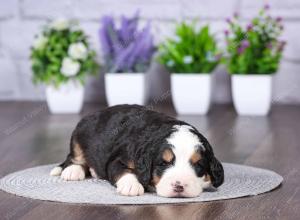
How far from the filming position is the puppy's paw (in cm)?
267

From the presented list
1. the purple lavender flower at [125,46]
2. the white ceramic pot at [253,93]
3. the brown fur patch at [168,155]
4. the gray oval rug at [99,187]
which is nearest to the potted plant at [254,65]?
the white ceramic pot at [253,93]

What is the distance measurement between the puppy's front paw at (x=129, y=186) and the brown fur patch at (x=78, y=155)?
1.11 ft

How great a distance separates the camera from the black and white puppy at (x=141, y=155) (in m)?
2.35

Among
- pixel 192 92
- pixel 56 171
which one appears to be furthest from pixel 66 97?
pixel 56 171

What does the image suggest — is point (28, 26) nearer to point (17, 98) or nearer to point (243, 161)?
point (17, 98)

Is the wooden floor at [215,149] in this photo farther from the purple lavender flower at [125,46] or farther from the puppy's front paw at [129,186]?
the purple lavender flower at [125,46]

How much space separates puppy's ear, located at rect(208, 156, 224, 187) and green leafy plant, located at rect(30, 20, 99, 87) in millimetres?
2393

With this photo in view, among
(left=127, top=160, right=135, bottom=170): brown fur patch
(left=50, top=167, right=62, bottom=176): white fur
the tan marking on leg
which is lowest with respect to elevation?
(left=50, top=167, right=62, bottom=176): white fur

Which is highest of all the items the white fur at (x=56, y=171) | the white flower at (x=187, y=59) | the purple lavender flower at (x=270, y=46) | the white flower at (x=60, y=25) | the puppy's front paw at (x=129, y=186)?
the white flower at (x=60, y=25)

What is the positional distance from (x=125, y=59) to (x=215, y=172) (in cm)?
241

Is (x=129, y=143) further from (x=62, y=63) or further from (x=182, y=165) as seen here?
(x=62, y=63)

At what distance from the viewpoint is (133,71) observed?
4867 mm

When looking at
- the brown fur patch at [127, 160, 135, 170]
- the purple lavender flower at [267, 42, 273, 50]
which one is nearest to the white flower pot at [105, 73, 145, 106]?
the purple lavender flower at [267, 42, 273, 50]

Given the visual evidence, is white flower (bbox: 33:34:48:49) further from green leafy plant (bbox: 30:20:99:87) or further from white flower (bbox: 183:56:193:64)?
white flower (bbox: 183:56:193:64)
